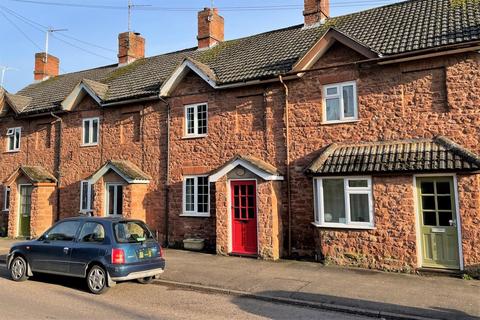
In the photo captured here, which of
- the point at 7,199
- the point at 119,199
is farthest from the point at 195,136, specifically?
the point at 7,199

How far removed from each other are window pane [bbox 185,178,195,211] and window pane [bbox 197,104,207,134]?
78.8 inches

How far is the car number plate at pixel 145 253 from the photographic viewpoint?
8834 mm

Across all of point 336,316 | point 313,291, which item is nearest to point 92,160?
point 313,291

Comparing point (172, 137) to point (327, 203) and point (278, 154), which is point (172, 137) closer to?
point (278, 154)

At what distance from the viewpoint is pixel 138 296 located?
8312mm

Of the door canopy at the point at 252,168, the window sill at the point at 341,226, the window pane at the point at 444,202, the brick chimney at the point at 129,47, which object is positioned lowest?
the window sill at the point at 341,226

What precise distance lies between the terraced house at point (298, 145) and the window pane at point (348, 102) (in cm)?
4

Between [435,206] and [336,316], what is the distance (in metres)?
5.20

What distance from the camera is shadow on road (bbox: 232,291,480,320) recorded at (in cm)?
700

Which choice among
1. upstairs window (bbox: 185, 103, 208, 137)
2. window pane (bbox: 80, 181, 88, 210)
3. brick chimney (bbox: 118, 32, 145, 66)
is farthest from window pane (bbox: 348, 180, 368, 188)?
brick chimney (bbox: 118, 32, 145, 66)

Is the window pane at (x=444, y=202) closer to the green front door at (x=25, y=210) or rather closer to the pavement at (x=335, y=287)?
the pavement at (x=335, y=287)

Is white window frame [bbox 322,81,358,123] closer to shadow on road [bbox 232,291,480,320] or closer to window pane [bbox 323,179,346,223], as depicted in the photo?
window pane [bbox 323,179,346,223]

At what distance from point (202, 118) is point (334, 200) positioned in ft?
20.8

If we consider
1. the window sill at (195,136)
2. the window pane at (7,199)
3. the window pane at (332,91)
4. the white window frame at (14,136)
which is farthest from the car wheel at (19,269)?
the white window frame at (14,136)
